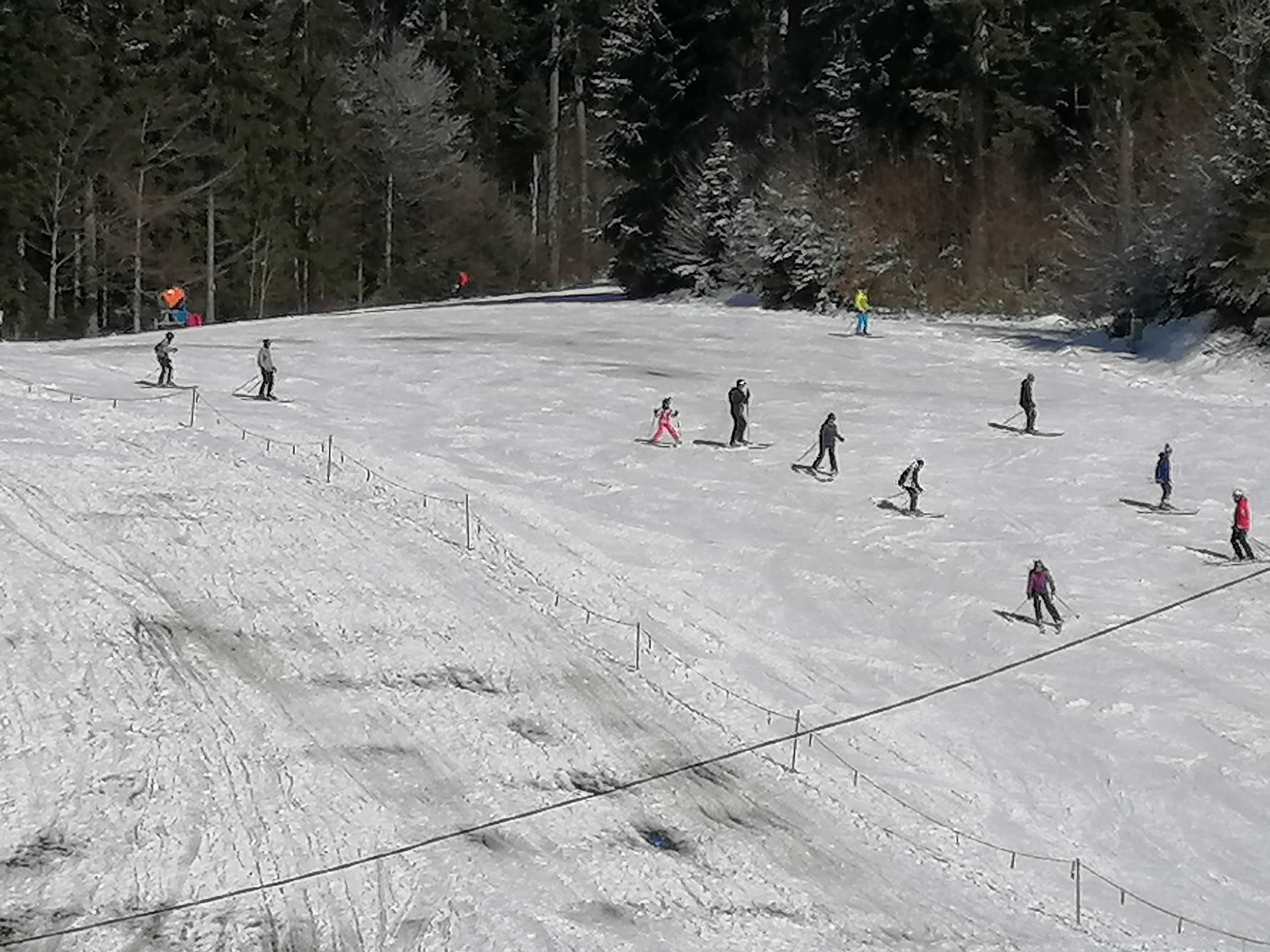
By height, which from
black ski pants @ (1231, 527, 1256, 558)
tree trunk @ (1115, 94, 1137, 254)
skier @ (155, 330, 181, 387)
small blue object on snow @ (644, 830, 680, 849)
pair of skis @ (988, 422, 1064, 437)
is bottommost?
small blue object on snow @ (644, 830, 680, 849)

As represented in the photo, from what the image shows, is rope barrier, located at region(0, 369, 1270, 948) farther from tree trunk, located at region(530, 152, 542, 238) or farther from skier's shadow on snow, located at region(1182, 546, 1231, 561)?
tree trunk, located at region(530, 152, 542, 238)

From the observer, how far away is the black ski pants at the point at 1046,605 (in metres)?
22.3

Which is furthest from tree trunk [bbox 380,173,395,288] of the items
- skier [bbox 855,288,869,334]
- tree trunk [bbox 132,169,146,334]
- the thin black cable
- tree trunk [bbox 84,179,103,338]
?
the thin black cable

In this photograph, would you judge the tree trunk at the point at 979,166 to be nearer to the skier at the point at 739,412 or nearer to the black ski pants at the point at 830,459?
the skier at the point at 739,412

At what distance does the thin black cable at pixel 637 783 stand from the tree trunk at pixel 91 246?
38.8 meters

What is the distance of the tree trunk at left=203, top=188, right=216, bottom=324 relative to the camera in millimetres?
56031

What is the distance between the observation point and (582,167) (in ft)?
266

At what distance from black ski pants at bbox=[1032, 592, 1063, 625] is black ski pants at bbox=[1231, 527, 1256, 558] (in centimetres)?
432

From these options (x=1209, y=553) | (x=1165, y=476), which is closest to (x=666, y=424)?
(x=1165, y=476)

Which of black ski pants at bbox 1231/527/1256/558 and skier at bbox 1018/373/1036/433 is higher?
skier at bbox 1018/373/1036/433

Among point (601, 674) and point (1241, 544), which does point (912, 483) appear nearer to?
point (1241, 544)

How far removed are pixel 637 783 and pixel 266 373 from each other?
16.4m

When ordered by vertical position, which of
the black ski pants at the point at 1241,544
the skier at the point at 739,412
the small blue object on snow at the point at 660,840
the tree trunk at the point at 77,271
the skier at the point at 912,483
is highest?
the tree trunk at the point at 77,271

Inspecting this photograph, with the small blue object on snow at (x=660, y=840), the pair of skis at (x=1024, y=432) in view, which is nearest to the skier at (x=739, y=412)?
the pair of skis at (x=1024, y=432)
